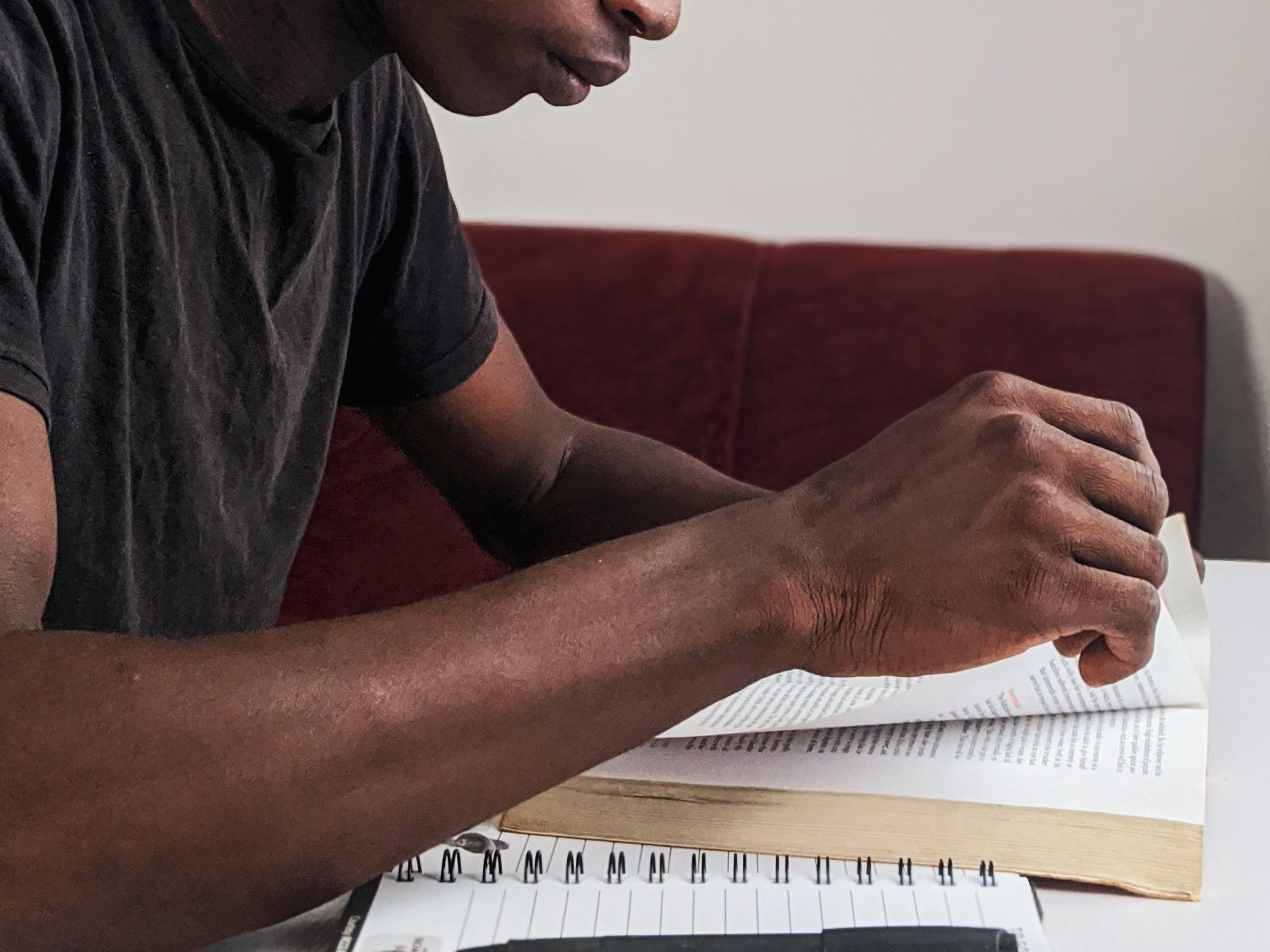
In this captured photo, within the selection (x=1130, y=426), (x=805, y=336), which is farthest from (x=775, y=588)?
(x=805, y=336)

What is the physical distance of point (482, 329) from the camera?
3.26 feet

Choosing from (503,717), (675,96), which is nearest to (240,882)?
(503,717)

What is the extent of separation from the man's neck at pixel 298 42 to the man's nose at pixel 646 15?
0.15 metres

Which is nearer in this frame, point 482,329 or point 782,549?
point 782,549

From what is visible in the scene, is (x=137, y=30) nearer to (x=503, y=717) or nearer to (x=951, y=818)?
(x=503, y=717)

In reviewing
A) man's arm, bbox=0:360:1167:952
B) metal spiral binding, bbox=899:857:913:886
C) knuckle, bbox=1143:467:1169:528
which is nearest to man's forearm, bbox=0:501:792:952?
man's arm, bbox=0:360:1167:952

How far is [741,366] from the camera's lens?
1.62 meters

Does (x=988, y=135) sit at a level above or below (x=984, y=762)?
above

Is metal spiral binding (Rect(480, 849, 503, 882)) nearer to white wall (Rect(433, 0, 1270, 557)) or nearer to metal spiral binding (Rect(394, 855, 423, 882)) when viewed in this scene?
metal spiral binding (Rect(394, 855, 423, 882))

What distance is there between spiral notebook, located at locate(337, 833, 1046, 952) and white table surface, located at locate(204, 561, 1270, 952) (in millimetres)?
19

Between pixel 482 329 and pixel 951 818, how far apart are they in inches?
21.6

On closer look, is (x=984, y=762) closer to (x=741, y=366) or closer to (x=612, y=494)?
(x=612, y=494)

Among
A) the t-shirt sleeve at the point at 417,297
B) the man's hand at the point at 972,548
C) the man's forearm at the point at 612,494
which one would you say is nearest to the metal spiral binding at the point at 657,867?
the man's hand at the point at 972,548

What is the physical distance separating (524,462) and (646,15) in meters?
0.40
